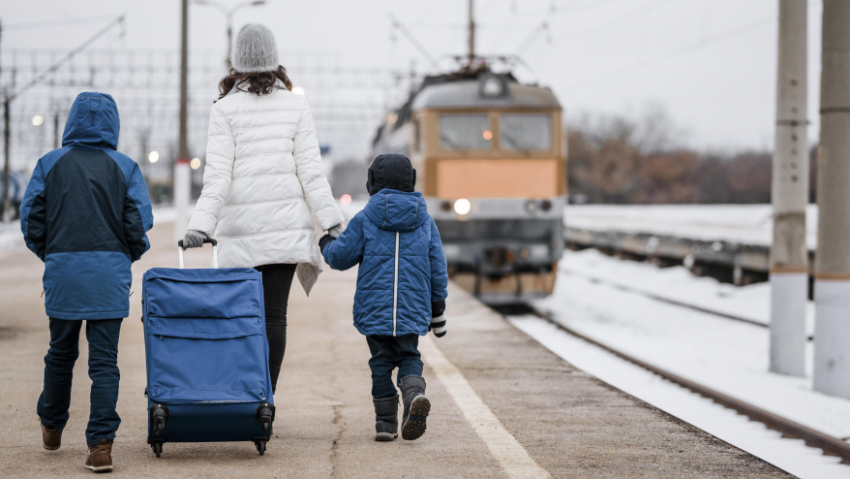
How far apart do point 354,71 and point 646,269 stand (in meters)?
20.8

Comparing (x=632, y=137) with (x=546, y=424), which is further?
(x=632, y=137)

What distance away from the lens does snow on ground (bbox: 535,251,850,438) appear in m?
8.20

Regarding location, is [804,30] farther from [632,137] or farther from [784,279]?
[632,137]

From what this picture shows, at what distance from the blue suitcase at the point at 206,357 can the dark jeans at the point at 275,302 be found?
34 centimetres

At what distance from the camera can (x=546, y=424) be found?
526 centimetres

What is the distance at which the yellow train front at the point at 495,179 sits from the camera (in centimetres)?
1388

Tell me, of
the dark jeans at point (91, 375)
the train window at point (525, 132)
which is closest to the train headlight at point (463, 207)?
the train window at point (525, 132)

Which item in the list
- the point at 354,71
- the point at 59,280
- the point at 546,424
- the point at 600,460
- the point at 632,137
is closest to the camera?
the point at 59,280

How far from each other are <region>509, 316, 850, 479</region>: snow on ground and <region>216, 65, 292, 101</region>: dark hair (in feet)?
10.0

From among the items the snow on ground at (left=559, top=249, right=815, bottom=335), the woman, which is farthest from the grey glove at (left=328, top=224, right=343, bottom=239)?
the snow on ground at (left=559, top=249, right=815, bottom=335)

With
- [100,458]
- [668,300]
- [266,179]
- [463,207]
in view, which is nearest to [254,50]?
[266,179]

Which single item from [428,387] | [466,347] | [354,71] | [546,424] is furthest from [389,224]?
[354,71]

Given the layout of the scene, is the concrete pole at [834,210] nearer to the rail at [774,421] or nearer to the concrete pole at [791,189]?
the concrete pole at [791,189]

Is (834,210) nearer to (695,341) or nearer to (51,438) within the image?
(695,341)
